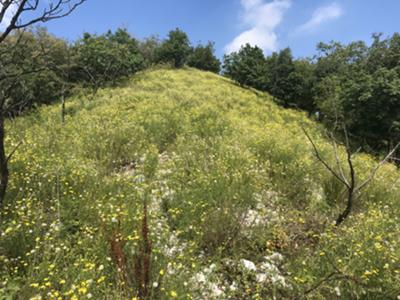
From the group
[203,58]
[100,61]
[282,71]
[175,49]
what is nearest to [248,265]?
[100,61]

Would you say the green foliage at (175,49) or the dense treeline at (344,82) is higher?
the green foliage at (175,49)

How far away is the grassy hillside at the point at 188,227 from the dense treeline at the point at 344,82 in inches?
388

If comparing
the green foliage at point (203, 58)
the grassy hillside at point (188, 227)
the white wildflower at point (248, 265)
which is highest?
the green foliage at point (203, 58)

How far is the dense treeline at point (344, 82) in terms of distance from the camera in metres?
17.8

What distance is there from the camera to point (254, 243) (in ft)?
10.2

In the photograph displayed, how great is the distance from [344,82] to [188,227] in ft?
76.3

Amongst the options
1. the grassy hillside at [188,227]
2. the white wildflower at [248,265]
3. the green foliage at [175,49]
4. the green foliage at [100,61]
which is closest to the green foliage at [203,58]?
the green foliage at [175,49]

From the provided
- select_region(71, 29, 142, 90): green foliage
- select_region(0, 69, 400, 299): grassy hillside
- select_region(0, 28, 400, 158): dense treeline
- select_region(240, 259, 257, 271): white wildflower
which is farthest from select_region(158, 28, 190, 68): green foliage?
select_region(240, 259, 257, 271): white wildflower

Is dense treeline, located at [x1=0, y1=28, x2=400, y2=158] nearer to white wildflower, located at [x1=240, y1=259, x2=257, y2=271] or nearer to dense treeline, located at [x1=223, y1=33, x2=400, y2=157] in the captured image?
dense treeline, located at [x1=223, y1=33, x2=400, y2=157]

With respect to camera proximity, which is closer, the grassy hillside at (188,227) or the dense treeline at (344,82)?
the grassy hillside at (188,227)

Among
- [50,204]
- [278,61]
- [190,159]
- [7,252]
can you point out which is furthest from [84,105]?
[278,61]

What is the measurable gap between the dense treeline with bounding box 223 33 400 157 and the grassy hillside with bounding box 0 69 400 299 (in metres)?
9.86

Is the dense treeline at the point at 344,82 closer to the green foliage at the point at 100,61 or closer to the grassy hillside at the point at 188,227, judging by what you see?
the grassy hillside at the point at 188,227

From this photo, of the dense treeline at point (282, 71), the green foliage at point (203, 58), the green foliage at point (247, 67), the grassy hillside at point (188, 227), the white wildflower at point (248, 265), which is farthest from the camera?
the green foliage at point (203, 58)
